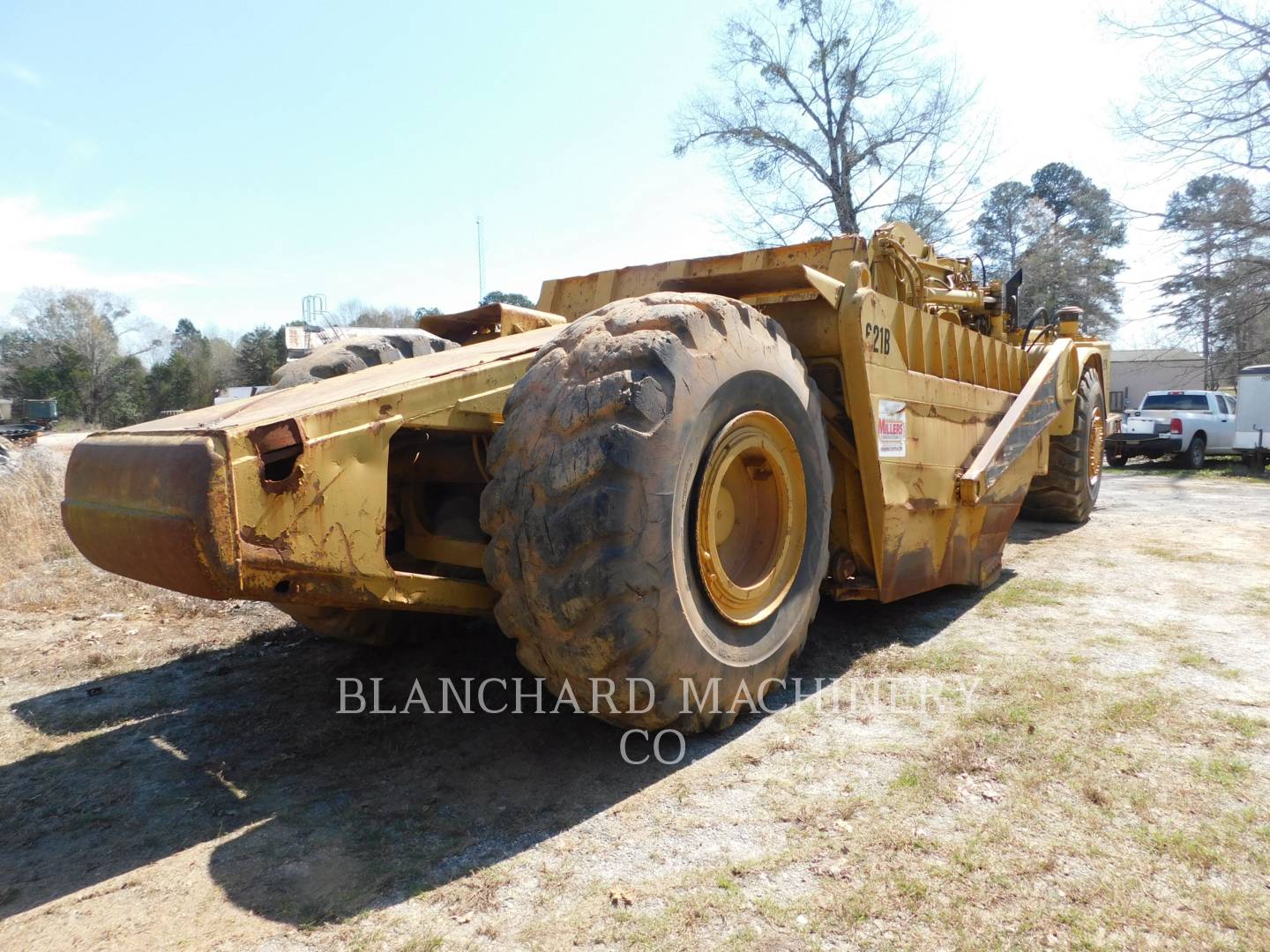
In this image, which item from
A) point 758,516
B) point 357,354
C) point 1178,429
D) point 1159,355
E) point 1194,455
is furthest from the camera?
point 1159,355

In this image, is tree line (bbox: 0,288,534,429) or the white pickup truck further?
tree line (bbox: 0,288,534,429)

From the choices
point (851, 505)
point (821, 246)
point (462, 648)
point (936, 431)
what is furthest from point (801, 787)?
point (821, 246)

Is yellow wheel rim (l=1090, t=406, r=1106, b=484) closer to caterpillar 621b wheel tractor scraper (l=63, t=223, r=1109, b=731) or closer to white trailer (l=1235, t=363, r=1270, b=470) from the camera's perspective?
caterpillar 621b wheel tractor scraper (l=63, t=223, r=1109, b=731)

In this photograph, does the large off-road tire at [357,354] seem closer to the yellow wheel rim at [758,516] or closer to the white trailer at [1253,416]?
the yellow wheel rim at [758,516]

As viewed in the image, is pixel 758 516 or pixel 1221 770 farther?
pixel 758 516

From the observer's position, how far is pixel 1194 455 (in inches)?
708

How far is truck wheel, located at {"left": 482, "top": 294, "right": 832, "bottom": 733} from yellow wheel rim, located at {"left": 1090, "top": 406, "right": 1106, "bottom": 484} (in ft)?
22.8

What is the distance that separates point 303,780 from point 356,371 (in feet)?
6.65

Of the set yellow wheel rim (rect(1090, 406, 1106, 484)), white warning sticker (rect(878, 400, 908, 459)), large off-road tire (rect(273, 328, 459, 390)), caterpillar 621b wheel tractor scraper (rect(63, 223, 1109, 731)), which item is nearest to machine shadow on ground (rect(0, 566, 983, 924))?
caterpillar 621b wheel tractor scraper (rect(63, 223, 1109, 731))

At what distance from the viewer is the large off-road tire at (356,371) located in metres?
4.21

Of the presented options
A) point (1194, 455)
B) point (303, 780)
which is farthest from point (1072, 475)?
point (1194, 455)

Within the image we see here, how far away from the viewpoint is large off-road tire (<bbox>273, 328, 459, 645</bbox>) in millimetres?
4211

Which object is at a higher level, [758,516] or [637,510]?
[637,510]

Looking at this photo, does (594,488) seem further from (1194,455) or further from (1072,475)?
(1194,455)
